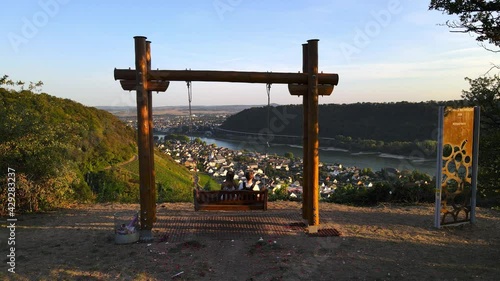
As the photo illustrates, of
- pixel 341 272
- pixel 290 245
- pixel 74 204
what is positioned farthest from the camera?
pixel 74 204

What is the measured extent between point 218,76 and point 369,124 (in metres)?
26.5

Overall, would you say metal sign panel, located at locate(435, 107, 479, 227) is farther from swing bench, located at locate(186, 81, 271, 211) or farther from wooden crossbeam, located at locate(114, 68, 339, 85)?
swing bench, located at locate(186, 81, 271, 211)

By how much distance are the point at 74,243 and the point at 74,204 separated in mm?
3176

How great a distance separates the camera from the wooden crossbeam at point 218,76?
593cm

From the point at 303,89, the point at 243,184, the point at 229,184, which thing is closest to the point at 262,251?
the point at 243,184

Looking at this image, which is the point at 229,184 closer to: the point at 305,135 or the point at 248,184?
the point at 248,184

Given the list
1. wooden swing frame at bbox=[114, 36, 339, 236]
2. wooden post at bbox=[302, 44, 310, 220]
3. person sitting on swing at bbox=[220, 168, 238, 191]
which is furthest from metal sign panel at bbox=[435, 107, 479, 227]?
person sitting on swing at bbox=[220, 168, 238, 191]

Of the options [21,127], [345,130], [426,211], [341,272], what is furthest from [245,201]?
[345,130]

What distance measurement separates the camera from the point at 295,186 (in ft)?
36.6

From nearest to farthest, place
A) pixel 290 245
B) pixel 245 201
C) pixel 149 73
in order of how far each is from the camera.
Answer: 1. pixel 290 245
2. pixel 149 73
3. pixel 245 201

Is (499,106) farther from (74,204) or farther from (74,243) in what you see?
(74,204)

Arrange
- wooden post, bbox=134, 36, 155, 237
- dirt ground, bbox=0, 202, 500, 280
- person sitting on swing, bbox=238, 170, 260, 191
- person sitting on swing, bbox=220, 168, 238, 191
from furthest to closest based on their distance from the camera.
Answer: person sitting on swing, bbox=220, 168, 238, 191 < person sitting on swing, bbox=238, 170, 260, 191 < wooden post, bbox=134, 36, 155, 237 < dirt ground, bbox=0, 202, 500, 280

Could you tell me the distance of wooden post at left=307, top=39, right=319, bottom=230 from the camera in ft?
20.3

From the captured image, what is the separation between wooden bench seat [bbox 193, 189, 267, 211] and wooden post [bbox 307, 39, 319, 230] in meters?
0.88
